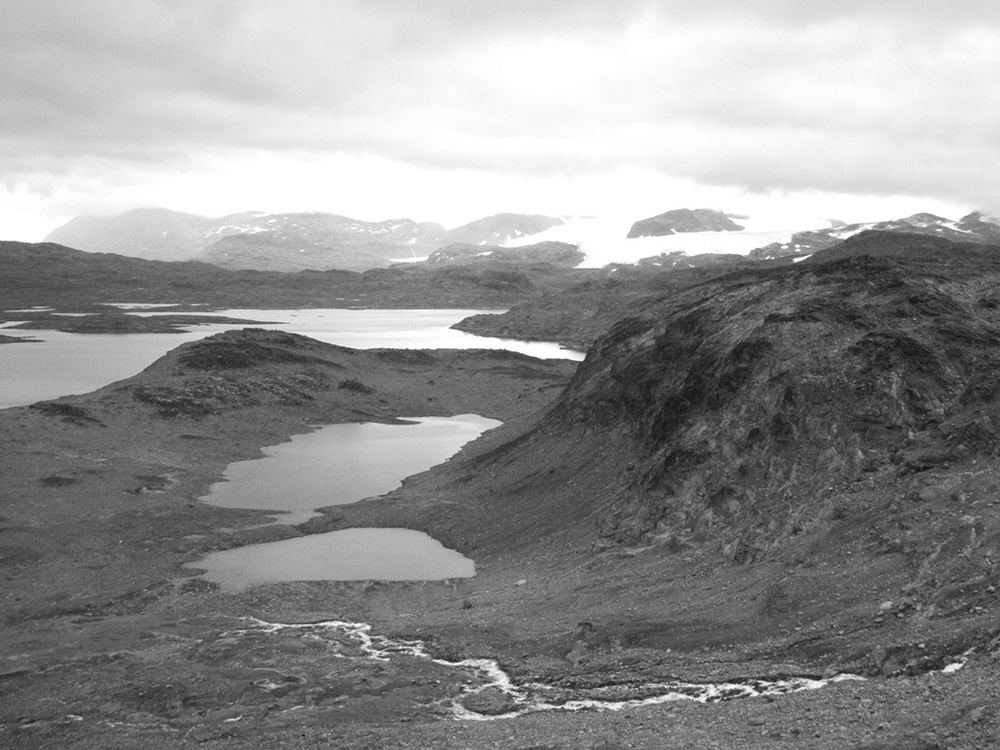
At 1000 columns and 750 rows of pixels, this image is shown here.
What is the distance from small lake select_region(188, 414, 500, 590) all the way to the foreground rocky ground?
6.38 ft

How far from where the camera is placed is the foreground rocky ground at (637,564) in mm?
31000

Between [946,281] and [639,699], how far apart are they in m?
41.3

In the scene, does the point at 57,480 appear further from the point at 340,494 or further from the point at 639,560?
the point at 639,560

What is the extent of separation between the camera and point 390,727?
105 ft

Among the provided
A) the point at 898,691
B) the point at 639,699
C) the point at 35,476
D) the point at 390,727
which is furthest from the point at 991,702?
the point at 35,476

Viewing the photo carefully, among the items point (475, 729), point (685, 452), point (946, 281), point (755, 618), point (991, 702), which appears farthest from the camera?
point (946, 281)

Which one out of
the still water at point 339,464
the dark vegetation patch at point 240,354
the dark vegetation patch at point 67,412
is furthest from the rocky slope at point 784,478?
the dark vegetation patch at point 240,354

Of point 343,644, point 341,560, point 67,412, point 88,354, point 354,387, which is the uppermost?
point 88,354

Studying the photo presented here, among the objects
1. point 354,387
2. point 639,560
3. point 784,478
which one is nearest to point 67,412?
A: point 354,387

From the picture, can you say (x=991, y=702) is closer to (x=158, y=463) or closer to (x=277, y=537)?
(x=277, y=537)

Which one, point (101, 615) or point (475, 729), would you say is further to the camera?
point (101, 615)

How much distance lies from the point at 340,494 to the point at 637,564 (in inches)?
1276

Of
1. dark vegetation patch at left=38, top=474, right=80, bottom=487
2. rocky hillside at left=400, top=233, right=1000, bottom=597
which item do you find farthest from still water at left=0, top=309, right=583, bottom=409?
rocky hillside at left=400, top=233, right=1000, bottom=597

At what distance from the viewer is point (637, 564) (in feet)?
156
